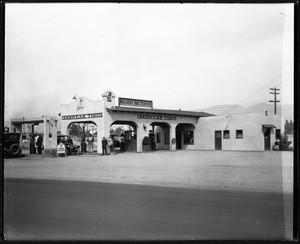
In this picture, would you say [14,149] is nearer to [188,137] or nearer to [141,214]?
[141,214]

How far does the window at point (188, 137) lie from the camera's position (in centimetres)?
3619

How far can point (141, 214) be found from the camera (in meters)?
6.58

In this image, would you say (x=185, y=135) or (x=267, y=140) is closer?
(x=267, y=140)

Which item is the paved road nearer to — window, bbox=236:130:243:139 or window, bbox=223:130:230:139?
window, bbox=236:130:243:139

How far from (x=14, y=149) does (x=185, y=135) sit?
20534 millimetres

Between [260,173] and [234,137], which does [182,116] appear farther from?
[260,173]

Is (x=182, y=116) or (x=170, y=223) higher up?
(x=182, y=116)

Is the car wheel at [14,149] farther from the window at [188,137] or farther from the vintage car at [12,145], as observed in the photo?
the window at [188,137]

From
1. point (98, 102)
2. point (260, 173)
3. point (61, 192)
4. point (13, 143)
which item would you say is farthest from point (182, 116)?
point (61, 192)

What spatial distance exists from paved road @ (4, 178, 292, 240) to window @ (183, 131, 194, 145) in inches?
1064

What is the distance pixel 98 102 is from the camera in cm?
2755

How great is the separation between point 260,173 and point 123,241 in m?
9.15

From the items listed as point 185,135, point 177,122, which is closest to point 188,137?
point 185,135

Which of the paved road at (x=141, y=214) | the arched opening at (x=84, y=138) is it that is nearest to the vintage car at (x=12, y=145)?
the arched opening at (x=84, y=138)
